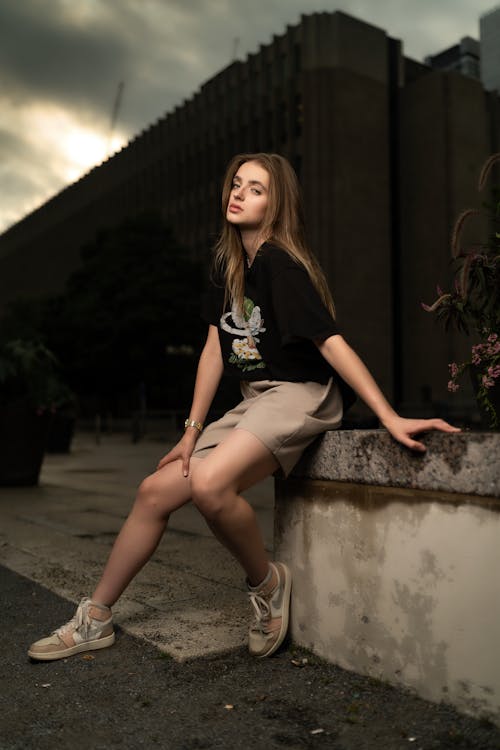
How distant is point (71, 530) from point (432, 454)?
→ 11.4 ft

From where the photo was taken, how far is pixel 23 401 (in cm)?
720

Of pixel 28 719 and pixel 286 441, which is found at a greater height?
pixel 286 441

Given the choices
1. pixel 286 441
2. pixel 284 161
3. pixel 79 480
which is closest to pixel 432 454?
pixel 286 441

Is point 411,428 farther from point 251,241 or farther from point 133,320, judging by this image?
point 133,320

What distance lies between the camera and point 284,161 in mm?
2572

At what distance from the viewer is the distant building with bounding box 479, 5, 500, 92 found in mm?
3096

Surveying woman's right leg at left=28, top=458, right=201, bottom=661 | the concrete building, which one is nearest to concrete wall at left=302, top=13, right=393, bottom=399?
the concrete building

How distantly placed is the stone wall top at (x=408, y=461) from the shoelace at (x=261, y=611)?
404 millimetres

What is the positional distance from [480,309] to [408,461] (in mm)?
954

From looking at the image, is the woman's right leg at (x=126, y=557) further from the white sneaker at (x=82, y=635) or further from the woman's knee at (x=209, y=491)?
the woman's knee at (x=209, y=491)

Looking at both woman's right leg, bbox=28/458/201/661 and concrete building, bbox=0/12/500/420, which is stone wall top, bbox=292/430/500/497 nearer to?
woman's right leg, bbox=28/458/201/661

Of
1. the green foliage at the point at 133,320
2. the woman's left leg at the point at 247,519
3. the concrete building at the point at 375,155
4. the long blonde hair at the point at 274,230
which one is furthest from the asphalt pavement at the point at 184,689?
the concrete building at the point at 375,155

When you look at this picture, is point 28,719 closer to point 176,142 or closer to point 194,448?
point 194,448

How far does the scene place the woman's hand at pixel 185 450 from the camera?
2.34 meters
